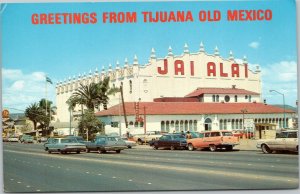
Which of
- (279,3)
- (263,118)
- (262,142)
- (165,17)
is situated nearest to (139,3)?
(165,17)

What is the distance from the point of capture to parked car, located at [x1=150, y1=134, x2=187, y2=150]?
3275cm

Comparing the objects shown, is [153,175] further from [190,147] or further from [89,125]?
[190,147]

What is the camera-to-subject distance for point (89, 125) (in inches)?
1060

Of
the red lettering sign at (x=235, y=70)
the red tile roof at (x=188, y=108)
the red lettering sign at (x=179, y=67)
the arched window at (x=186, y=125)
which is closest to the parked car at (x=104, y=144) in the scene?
the red tile roof at (x=188, y=108)

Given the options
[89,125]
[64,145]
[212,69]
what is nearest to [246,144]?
[212,69]

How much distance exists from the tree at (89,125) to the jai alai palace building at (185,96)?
44 centimetres

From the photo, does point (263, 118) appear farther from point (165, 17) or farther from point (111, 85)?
point (165, 17)

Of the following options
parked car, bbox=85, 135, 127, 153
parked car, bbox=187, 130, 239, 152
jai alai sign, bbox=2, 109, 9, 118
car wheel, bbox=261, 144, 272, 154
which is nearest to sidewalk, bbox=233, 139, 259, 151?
parked car, bbox=187, 130, 239, 152

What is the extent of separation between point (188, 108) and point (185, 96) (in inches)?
39.3

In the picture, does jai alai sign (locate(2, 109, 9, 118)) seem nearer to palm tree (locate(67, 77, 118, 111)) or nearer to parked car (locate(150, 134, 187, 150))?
palm tree (locate(67, 77, 118, 111))

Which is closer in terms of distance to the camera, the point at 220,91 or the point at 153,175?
the point at 153,175

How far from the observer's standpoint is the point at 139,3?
17.5 metres

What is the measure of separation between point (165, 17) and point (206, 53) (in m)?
4.28

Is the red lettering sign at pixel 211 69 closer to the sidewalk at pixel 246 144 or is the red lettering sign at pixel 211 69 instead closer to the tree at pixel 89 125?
the tree at pixel 89 125
